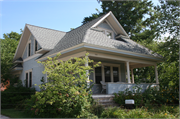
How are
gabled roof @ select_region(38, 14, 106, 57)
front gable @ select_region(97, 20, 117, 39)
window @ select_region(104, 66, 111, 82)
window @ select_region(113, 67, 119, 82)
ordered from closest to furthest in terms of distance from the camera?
1. gabled roof @ select_region(38, 14, 106, 57)
2. window @ select_region(104, 66, 111, 82)
3. window @ select_region(113, 67, 119, 82)
4. front gable @ select_region(97, 20, 117, 39)

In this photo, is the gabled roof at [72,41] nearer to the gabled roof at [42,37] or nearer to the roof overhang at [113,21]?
the gabled roof at [42,37]

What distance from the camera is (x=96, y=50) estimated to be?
10.1 m

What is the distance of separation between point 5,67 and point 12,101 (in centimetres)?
616

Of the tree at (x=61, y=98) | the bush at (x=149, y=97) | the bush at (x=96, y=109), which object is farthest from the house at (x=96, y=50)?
the tree at (x=61, y=98)

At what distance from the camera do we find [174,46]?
36.4 feet

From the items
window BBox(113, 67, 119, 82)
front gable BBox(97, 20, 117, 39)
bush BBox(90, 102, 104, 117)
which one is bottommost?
bush BBox(90, 102, 104, 117)

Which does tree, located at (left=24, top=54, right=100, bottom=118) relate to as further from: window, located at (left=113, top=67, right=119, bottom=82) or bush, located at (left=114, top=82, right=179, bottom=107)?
window, located at (left=113, top=67, right=119, bottom=82)

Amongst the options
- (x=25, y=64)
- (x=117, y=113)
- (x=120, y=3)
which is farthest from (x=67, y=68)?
(x=120, y=3)

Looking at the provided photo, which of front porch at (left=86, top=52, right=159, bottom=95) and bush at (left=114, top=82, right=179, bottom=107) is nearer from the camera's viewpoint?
bush at (left=114, top=82, right=179, bottom=107)

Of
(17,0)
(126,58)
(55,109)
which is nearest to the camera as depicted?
(55,109)

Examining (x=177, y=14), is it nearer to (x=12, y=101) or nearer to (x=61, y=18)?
(x=61, y=18)

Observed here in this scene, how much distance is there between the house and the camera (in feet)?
Result: 33.8

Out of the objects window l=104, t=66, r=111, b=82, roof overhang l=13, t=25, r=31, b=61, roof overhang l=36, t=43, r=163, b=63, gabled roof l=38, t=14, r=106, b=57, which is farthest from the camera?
Answer: roof overhang l=13, t=25, r=31, b=61

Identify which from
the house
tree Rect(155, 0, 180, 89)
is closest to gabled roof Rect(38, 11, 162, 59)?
the house
